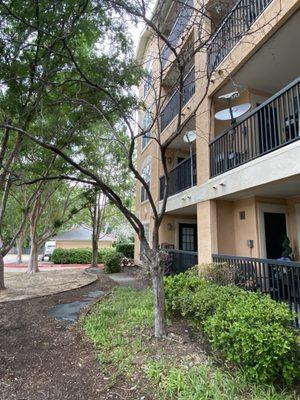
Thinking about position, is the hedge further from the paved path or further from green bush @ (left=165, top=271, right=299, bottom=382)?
green bush @ (left=165, top=271, right=299, bottom=382)

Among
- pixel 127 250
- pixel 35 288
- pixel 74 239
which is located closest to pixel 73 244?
pixel 74 239

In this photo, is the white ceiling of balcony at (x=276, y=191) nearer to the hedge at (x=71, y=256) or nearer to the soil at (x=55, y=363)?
the soil at (x=55, y=363)

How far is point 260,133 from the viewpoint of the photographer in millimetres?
7090

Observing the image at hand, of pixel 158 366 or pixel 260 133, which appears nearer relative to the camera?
pixel 158 366

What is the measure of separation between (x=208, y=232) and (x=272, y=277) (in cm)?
Answer: 297

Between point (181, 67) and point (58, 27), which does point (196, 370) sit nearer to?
point (181, 67)

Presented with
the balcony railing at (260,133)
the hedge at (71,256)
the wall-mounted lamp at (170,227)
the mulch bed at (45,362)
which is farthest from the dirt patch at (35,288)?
the hedge at (71,256)

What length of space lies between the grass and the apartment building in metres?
3.16

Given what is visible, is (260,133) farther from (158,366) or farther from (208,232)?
(158,366)

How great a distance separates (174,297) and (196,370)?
6.21ft

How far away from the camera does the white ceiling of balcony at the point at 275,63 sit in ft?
21.5

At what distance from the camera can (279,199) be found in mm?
8773

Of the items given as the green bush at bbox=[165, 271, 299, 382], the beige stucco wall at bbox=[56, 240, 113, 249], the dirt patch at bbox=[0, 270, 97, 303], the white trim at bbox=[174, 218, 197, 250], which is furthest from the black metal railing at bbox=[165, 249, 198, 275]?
the beige stucco wall at bbox=[56, 240, 113, 249]

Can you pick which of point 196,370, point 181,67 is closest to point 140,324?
point 196,370
